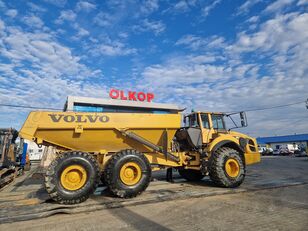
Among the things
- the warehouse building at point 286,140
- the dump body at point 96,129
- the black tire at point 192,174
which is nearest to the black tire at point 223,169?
the dump body at point 96,129

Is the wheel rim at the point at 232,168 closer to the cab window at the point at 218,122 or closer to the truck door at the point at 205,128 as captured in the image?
the truck door at the point at 205,128

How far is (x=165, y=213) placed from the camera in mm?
5406

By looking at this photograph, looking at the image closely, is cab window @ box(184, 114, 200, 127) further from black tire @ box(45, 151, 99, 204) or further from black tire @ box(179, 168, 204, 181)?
black tire @ box(45, 151, 99, 204)

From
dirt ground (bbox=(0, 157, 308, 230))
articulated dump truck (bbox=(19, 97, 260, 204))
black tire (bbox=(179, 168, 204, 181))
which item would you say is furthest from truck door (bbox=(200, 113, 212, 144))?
Answer: dirt ground (bbox=(0, 157, 308, 230))

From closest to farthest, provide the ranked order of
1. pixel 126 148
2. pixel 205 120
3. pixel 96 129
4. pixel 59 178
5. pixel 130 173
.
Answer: pixel 59 178 < pixel 130 173 < pixel 96 129 < pixel 126 148 < pixel 205 120

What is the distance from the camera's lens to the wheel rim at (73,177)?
6.34 m

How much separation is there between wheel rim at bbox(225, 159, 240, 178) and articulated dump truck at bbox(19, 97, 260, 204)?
0.03 m

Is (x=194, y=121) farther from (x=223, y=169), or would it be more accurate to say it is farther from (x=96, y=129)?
(x=96, y=129)

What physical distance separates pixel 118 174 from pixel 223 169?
3738 millimetres

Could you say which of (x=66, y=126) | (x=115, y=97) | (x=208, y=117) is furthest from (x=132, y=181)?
(x=115, y=97)

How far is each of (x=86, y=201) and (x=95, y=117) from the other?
7.72 ft

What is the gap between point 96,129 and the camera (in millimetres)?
7191

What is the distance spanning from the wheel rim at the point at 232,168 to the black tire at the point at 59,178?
181 inches

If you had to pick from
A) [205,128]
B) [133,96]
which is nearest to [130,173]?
[205,128]
